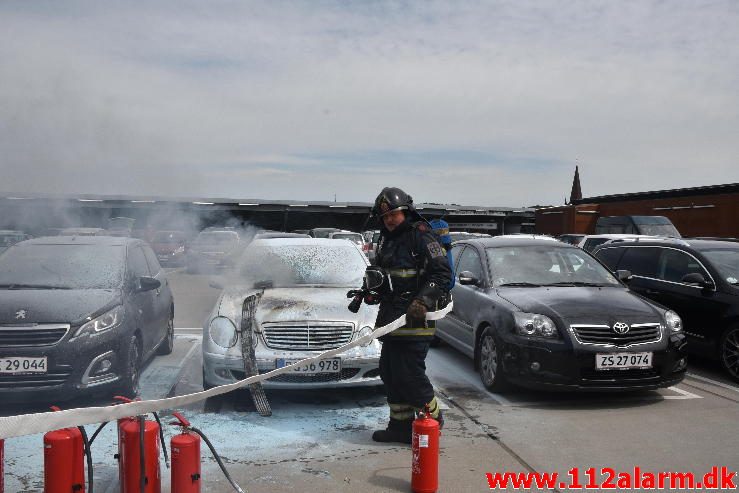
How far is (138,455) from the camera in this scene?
3432mm

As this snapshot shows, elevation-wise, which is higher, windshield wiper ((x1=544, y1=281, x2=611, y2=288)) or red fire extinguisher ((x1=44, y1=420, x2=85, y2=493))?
windshield wiper ((x1=544, y1=281, x2=611, y2=288))

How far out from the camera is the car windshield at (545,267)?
22.8 feet

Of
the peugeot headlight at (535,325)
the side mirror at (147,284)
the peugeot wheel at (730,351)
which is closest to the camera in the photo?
the peugeot headlight at (535,325)

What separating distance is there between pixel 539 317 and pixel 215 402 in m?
3.00

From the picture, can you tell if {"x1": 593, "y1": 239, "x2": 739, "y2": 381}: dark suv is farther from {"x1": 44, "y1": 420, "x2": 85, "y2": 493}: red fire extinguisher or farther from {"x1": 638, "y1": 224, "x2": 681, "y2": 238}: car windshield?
{"x1": 638, "y1": 224, "x2": 681, "y2": 238}: car windshield

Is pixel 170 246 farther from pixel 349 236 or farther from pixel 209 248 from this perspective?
pixel 349 236

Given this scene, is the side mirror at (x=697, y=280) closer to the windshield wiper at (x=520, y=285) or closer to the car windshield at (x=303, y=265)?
the windshield wiper at (x=520, y=285)

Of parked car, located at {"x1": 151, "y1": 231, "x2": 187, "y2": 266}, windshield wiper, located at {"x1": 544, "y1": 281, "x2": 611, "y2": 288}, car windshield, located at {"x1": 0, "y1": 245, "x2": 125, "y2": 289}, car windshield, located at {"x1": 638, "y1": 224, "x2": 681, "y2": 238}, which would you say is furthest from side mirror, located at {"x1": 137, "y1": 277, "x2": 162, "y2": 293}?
A: car windshield, located at {"x1": 638, "y1": 224, "x2": 681, "y2": 238}

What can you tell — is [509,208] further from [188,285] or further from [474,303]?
[474,303]

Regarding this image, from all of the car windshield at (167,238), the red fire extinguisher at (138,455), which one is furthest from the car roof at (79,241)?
the car windshield at (167,238)

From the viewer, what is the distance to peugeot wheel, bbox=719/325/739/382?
691cm

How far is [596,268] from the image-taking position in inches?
288

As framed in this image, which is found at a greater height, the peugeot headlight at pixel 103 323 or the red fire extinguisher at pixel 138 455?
the peugeot headlight at pixel 103 323

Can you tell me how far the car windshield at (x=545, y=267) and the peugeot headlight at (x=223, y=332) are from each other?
2.84 m
